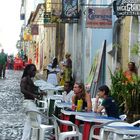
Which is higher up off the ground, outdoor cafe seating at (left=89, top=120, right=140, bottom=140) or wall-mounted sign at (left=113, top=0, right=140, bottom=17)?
wall-mounted sign at (left=113, top=0, right=140, bottom=17)

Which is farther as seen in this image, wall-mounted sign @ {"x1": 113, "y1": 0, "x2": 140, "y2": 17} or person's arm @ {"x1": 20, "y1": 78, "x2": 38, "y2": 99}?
wall-mounted sign @ {"x1": 113, "y1": 0, "x2": 140, "y2": 17}

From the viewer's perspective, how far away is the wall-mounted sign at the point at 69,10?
88.1 feet

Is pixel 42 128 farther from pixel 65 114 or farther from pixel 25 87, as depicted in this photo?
pixel 25 87

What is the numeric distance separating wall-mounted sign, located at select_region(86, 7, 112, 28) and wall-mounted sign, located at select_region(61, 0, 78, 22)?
791cm

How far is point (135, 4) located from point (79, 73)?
1431 centimetres

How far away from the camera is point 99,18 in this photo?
61.2 feet

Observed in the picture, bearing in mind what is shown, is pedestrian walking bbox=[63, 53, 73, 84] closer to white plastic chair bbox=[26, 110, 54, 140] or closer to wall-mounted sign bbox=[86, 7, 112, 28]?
wall-mounted sign bbox=[86, 7, 112, 28]

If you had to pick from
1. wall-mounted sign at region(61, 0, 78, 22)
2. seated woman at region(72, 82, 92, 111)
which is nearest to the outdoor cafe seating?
seated woman at region(72, 82, 92, 111)

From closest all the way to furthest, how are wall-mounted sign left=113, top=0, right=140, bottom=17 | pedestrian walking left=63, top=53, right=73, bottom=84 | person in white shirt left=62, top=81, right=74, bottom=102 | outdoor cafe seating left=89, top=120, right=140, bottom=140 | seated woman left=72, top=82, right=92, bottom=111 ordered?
outdoor cafe seating left=89, top=120, right=140, bottom=140, seated woman left=72, top=82, right=92, bottom=111, wall-mounted sign left=113, top=0, right=140, bottom=17, person in white shirt left=62, top=81, right=74, bottom=102, pedestrian walking left=63, top=53, right=73, bottom=84

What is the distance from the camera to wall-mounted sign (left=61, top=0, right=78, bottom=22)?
26844 millimetres

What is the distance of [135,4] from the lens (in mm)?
14078

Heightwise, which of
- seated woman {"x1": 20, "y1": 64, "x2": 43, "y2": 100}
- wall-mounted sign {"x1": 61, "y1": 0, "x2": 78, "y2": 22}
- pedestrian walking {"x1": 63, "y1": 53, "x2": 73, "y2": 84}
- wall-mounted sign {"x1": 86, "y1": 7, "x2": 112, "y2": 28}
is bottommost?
pedestrian walking {"x1": 63, "y1": 53, "x2": 73, "y2": 84}

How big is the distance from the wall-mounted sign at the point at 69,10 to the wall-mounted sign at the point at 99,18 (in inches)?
311

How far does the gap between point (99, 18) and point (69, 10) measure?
8650 millimetres
